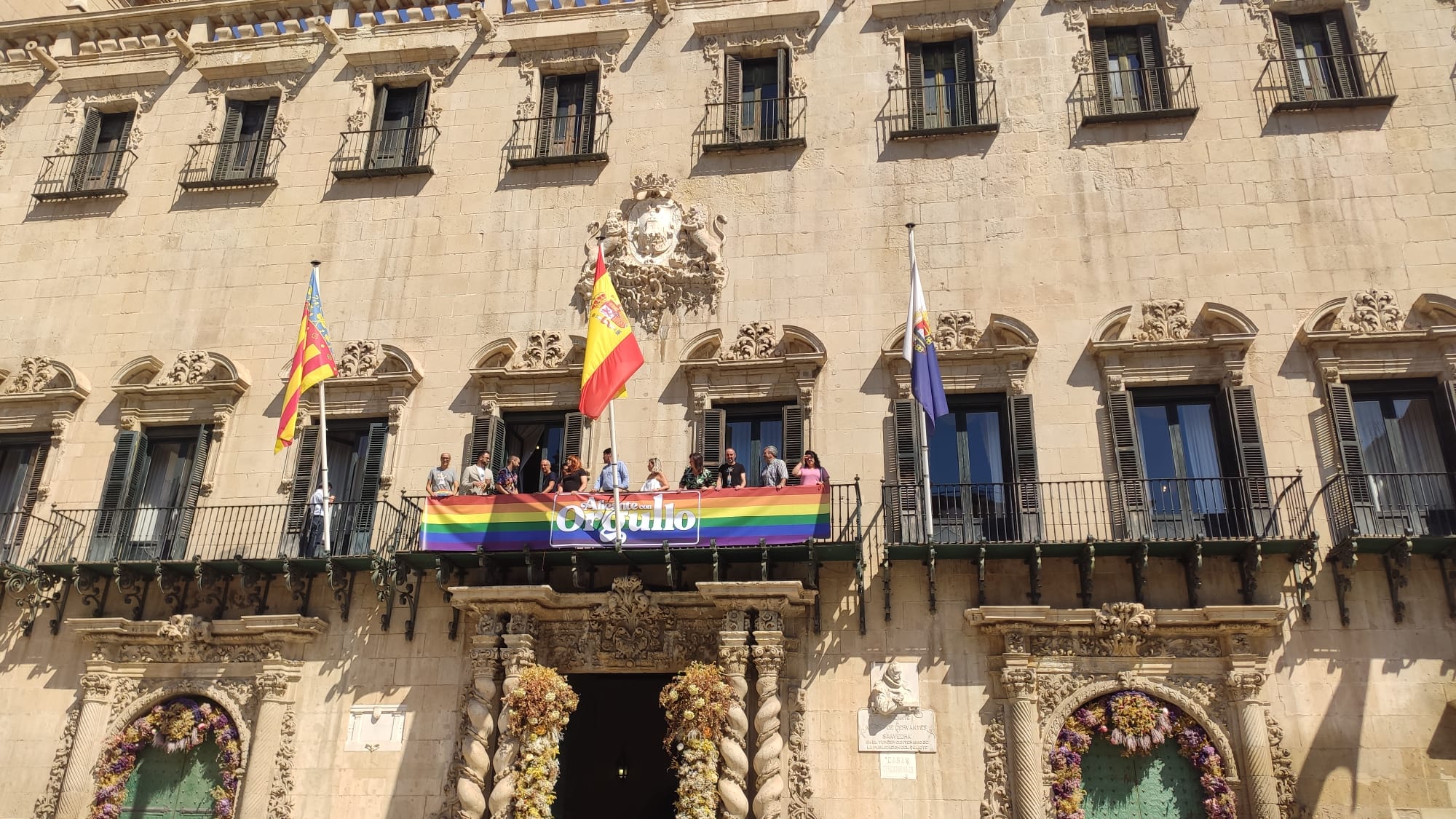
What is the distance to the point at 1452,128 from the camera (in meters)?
17.2

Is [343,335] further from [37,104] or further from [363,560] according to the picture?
[37,104]

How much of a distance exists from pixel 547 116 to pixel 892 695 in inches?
498

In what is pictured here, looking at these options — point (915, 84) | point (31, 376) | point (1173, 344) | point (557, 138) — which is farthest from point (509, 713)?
point (915, 84)

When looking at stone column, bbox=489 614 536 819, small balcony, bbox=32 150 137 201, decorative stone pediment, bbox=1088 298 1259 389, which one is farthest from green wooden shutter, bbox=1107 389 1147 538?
small balcony, bbox=32 150 137 201

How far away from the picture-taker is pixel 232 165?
21.2m

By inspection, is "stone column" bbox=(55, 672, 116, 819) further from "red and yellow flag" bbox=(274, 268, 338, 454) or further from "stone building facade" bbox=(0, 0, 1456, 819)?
"red and yellow flag" bbox=(274, 268, 338, 454)

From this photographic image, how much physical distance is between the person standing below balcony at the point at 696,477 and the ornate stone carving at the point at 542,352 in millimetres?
3387

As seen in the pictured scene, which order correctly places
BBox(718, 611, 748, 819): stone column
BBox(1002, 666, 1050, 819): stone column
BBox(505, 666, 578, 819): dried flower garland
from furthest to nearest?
BBox(505, 666, 578, 819): dried flower garland, BBox(718, 611, 748, 819): stone column, BBox(1002, 666, 1050, 819): stone column

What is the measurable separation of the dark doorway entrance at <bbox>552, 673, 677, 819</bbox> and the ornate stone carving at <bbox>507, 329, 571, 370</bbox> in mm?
5937

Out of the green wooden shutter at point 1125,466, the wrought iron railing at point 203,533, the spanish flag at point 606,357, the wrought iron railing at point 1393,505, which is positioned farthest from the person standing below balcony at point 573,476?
the wrought iron railing at point 1393,505

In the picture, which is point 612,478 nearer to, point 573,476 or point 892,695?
point 573,476

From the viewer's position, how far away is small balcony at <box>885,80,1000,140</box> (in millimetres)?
18656

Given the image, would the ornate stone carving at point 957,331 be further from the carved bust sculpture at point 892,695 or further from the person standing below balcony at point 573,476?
the person standing below balcony at point 573,476

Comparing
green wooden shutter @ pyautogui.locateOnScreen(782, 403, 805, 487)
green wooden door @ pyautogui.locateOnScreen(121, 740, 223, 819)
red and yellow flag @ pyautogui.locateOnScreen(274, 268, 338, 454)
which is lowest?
green wooden door @ pyautogui.locateOnScreen(121, 740, 223, 819)
